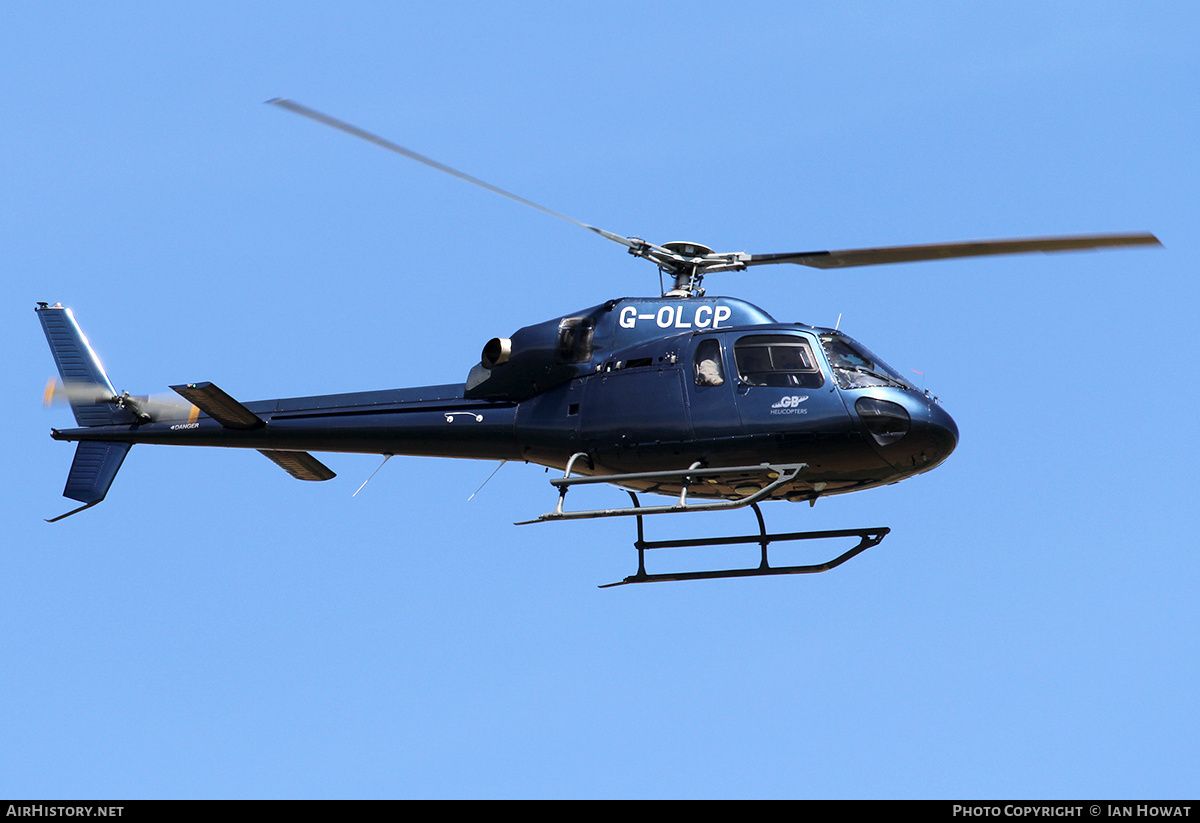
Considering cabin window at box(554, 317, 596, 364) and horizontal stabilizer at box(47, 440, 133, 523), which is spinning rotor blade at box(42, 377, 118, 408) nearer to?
horizontal stabilizer at box(47, 440, 133, 523)

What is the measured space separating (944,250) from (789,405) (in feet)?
7.33

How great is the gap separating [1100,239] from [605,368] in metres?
5.35

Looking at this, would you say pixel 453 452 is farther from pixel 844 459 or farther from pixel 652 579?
pixel 844 459

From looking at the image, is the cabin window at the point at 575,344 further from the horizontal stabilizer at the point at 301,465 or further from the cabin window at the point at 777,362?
the horizontal stabilizer at the point at 301,465

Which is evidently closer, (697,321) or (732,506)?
Result: (732,506)

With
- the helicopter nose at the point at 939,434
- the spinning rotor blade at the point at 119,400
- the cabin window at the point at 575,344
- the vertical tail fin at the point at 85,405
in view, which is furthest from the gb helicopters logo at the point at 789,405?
the vertical tail fin at the point at 85,405

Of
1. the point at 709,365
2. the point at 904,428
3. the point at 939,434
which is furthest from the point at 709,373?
the point at 939,434

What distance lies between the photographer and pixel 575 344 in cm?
1659

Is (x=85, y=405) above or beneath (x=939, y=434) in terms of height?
above

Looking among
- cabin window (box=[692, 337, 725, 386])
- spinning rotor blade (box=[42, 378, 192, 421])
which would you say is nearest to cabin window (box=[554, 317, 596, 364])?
cabin window (box=[692, 337, 725, 386])

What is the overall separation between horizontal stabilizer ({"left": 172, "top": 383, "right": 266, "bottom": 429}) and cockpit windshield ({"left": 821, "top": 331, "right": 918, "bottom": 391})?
23.2 ft

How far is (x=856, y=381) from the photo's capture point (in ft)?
49.8

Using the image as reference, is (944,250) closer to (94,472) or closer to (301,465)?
(301,465)
